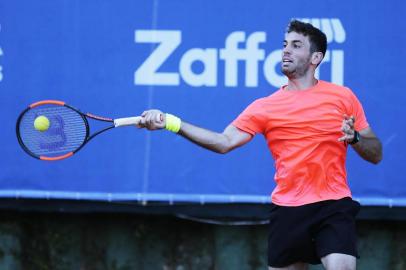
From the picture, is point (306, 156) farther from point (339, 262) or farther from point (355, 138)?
point (339, 262)

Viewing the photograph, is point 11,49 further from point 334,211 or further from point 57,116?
point 334,211

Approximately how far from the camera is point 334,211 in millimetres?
4797

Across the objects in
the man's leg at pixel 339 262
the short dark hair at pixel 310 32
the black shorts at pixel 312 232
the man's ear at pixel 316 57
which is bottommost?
the man's leg at pixel 339 262

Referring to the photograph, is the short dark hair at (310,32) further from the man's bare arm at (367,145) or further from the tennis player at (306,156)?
the man's bare arm at (367,145)

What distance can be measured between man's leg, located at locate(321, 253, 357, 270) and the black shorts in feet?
0.07

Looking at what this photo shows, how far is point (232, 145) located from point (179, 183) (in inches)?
46.1

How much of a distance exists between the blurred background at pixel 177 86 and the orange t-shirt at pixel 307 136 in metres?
1.03

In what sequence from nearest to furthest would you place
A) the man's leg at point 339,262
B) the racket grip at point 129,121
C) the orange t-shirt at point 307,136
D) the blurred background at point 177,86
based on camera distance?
the racket grip at point 129,121 → the man's leg at point 339,262 → the orange t-shirt at point 307,136 → the blurred background at point 177,86

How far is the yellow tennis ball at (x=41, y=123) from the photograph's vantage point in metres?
4.94

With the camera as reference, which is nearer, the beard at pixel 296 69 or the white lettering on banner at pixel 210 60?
the beard at pixel 296 69

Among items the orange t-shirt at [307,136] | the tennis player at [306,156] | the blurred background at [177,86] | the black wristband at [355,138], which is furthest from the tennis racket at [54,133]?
the black wristband at [355,138]

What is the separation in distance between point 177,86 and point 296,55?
1.19m

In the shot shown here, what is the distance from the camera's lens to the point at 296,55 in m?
4.96

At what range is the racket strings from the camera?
4.98m
